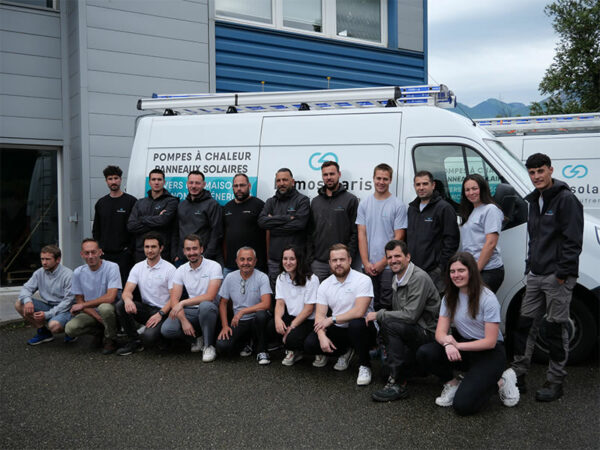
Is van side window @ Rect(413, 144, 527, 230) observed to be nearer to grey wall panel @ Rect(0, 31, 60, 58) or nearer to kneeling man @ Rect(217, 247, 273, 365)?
kneeling man @ Rect(217, 247, 273, 365)

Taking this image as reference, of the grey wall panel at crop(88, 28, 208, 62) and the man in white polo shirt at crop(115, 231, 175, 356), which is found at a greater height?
the grey wall panel at crop(88, 28, 208, 62)

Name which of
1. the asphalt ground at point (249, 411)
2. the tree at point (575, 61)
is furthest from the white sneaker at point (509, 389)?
the tree at point (575, 61)

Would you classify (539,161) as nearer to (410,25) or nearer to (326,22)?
(326,22)

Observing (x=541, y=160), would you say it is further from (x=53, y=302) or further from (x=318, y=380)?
(x=53, y=302)

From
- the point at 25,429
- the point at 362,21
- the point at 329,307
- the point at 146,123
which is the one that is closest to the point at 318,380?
the point at 329,307

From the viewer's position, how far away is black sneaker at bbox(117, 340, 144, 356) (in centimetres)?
617

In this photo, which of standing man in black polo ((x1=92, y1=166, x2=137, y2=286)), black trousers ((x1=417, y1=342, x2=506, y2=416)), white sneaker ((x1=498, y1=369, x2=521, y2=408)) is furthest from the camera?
standing man in black polo ((x1=92, y1=166, x2=137, y2=286))

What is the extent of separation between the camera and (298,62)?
1130cm

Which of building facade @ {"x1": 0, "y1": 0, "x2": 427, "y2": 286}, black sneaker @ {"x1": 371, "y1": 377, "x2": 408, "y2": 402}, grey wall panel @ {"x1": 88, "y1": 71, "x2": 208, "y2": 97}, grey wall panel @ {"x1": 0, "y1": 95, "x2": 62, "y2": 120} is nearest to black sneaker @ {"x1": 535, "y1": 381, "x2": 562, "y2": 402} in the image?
black sneaker @ {"x1": 371, "y1": 377, "x2": 408, "y2": 402}

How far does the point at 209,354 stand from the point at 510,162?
3609 millimetres

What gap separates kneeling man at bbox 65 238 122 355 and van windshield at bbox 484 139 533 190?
13.9 feet

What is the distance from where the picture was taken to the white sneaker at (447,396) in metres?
4.61

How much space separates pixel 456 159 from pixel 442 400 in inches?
95.3

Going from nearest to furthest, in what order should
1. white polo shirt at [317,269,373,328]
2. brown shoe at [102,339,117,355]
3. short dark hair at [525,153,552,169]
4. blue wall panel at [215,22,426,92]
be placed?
short dark hair at [525,153,552,169] < white polo shirt at [317,269,373,328] < brown shoe at [102,339,117,355] < blue wall panel at [215,22,426,92]
